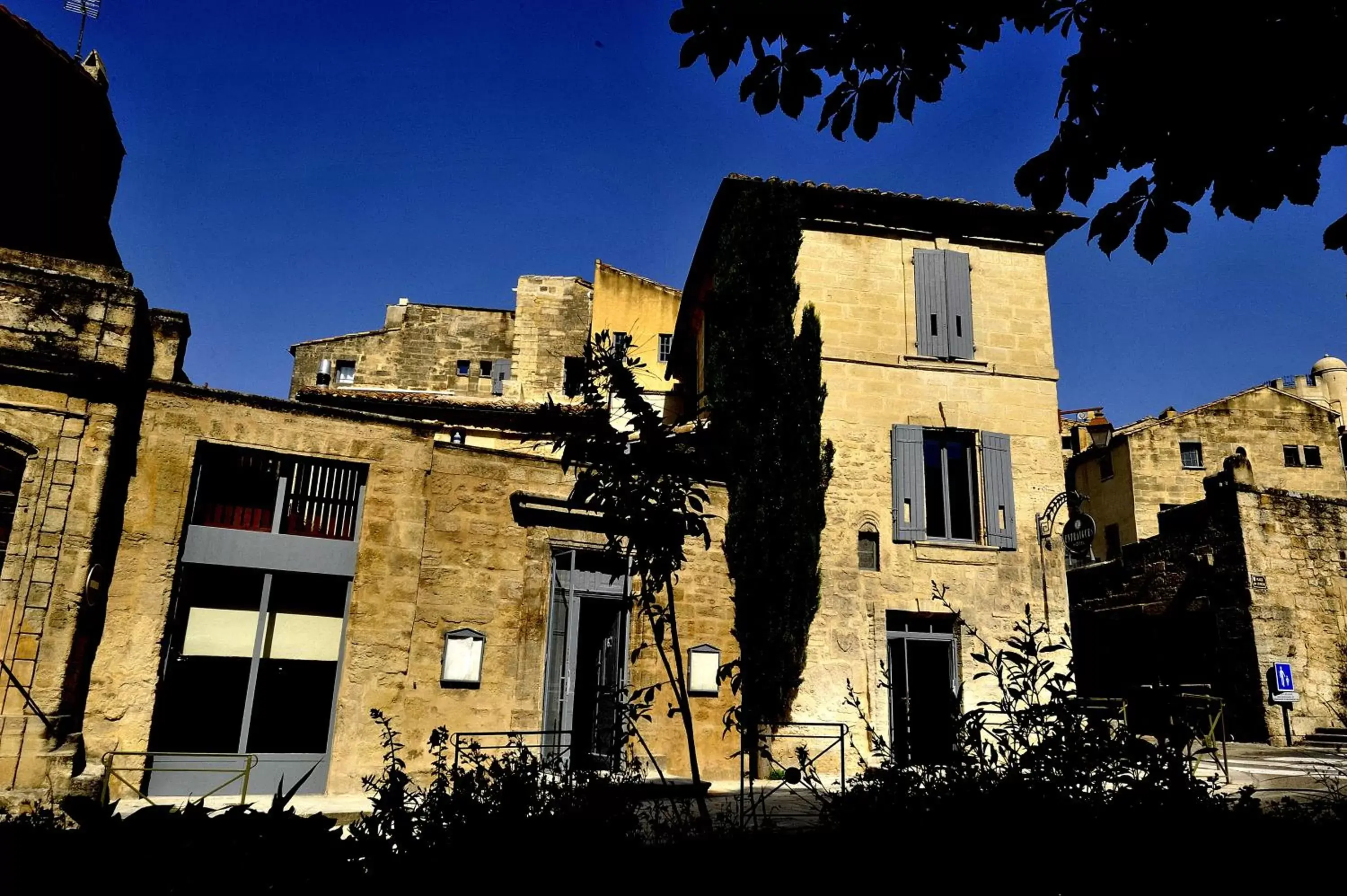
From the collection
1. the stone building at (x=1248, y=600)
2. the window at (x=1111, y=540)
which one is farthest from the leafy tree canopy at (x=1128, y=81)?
the window at (x=1111, y=540)

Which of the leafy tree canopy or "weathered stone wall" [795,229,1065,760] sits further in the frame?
"weathered stone wall" [795,229,1065,760]

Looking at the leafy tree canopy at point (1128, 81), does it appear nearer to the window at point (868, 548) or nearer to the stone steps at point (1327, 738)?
the window at point (868, 548)

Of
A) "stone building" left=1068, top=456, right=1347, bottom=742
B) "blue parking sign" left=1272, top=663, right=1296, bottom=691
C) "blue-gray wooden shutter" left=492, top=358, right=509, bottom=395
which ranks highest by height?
"blue-gray wooden shutter" left=492, top=358, right=509, bottom=395

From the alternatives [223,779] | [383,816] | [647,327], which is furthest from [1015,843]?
[647,327]

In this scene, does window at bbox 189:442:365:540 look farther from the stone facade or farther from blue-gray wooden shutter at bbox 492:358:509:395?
blue-gray wooden shutter at bbox 492:358:509:395

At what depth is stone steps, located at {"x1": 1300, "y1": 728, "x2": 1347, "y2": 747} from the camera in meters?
14.2

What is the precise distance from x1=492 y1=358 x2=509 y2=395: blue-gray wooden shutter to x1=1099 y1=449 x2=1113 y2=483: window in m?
20.4

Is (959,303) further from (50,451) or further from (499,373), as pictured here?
(499,373)

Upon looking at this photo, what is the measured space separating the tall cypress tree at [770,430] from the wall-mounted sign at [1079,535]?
3.80m

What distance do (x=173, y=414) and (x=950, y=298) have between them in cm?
1175

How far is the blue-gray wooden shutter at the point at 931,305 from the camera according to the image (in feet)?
45.8

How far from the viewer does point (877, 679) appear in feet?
40.5

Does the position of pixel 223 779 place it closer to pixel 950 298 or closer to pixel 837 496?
pixel 837 496

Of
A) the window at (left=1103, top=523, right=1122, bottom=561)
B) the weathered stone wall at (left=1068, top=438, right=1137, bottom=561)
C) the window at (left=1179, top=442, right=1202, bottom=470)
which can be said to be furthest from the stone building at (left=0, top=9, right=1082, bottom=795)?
the window at (left=1103, top=523, right=1122, bottom=561)
